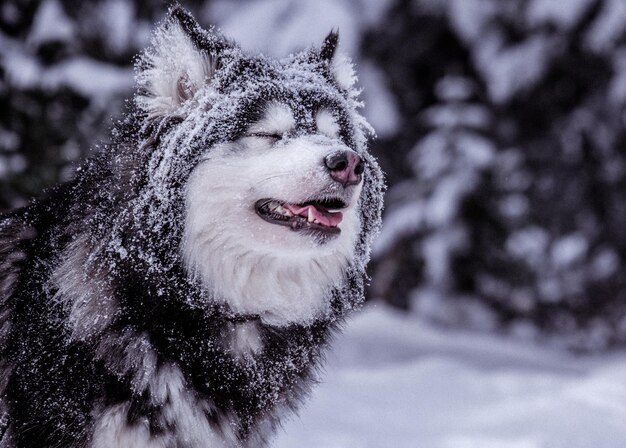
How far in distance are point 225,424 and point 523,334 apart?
23.2ft

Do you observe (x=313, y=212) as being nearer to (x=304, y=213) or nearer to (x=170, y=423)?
(x=304, y=213)

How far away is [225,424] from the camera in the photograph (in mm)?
2418

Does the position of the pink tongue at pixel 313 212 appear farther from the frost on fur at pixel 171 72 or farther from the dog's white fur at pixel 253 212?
the frost on fur at pixel 171 72

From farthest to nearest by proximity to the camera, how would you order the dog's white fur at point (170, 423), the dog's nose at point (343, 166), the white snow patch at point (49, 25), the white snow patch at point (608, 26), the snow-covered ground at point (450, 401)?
the white snow patch at point (608, 26) → the white snow patch at point (49, 25) → the snow-covered ground at point (450, 401) → the dog's nose at point (343, 166) → the dog's white fur at point (170, 423)

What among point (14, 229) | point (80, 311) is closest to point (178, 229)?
point (80, 311)

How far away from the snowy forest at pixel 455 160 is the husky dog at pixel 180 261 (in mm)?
2361

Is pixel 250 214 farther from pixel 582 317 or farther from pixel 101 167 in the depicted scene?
pixel 582 317

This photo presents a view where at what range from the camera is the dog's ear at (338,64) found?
3018 millimetres

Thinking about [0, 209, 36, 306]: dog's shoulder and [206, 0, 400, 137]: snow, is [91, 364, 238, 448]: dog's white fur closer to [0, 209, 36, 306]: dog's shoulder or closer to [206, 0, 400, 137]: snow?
[0, 209, 36, 306]: dog's shoulder

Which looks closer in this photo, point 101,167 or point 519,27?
point 101,167

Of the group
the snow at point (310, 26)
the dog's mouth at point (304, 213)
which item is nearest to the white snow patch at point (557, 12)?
the snow at point (310, 26)

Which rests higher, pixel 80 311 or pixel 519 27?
pixel 519 27

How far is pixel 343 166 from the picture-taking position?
2.39 metres

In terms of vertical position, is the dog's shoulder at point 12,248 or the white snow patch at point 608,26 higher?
the white snow patch at point 608,26
